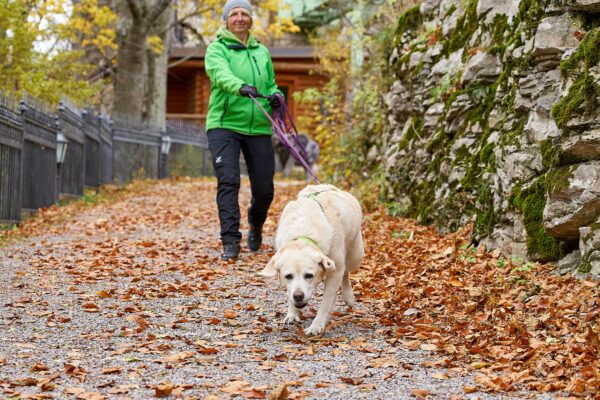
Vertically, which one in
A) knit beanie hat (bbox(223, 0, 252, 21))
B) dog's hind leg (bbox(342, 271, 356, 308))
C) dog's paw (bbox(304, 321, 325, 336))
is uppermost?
knit beanie hat (bbox(223, 0, 252, 21))

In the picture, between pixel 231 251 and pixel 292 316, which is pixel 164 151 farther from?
pixel 292 316

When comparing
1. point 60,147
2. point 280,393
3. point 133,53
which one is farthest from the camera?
point 133,53

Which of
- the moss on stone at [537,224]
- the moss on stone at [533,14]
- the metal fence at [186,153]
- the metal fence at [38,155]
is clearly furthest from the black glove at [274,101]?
the metal fence at [186,153]

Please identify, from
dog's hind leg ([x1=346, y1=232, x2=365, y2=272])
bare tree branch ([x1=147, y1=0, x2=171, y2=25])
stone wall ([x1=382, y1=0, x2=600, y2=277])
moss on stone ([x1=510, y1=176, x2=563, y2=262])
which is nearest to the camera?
dog's hind leg ([x1=346, y1=232, x2=365, y2=272])

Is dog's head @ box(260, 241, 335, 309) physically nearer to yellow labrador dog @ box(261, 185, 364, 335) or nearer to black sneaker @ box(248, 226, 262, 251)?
yellow labrador dog @ box(261, 185, 364, 335)

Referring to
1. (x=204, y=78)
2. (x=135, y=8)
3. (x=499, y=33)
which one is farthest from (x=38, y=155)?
(x=204, y=78)

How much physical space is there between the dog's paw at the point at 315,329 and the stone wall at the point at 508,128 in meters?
2.08

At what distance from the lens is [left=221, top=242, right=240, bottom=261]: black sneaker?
830 centimetres

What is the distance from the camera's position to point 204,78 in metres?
34.6

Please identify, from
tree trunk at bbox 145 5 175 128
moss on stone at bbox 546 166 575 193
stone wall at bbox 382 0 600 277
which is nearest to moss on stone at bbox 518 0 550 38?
stone wall at bbox 382 0 600 277

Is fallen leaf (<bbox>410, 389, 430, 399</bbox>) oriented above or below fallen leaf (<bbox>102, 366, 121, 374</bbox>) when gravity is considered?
above

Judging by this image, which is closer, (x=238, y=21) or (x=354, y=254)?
(x=354, y=254)

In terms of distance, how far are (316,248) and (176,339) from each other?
1054mm

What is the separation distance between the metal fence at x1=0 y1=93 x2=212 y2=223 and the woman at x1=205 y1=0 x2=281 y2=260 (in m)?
3.01
